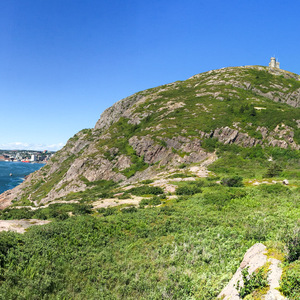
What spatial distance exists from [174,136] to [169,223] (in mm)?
43049

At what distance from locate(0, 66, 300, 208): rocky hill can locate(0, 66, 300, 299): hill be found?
0.38 m

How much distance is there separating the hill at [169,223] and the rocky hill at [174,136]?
1.25 feet

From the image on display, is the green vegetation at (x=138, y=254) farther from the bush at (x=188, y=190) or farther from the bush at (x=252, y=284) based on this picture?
the bush at (x=188, y=190)

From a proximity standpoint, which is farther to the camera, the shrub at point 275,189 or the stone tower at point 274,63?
the stone tower at point 274,63

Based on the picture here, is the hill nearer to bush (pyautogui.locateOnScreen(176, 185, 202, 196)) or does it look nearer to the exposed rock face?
bush (pyautogui.locateOnScreen(176, 185, 202, 196))

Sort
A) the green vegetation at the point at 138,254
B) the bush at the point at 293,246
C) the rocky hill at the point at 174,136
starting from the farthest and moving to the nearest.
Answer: the rocky hill at the point at 174,136, the green vegetation at the point at 138,254, the bush at the point at 293,246

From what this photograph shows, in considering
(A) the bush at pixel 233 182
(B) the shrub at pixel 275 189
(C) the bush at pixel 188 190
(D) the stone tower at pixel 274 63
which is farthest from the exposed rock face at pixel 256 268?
(D) the stone tower at pixel 274 63

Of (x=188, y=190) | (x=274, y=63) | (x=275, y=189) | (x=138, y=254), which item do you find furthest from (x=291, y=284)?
(x=274, y=63)

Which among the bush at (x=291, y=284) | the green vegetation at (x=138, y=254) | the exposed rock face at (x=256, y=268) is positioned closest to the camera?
the bush at (x=291, y=284)

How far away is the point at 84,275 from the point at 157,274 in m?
3.57

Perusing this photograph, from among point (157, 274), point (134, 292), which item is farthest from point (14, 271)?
point (157, 274)

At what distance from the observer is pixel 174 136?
190 ft

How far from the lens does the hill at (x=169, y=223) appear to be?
9117 millimetres

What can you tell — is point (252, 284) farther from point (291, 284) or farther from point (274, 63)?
point (274, 63)
